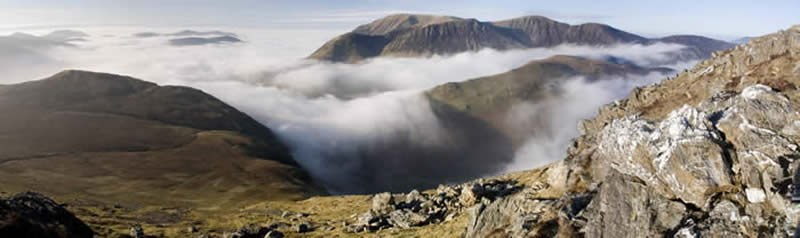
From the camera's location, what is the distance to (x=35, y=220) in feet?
125

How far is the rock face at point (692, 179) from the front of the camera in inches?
835

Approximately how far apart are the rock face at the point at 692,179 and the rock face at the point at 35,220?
37814mm

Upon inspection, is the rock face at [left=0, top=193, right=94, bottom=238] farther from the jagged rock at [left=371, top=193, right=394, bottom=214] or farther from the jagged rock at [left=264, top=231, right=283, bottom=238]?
the jagged rock at [left=371, top=193, right=394, bottom=214]

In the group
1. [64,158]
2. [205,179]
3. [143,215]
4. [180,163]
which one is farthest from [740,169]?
[64,158]

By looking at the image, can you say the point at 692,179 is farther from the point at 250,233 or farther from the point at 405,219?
the point at 250,233

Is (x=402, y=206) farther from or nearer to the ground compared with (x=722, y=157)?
nearer to the ground

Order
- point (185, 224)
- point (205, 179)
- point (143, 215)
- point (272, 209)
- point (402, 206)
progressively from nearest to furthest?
point (402, 206) → point (185, 224) → point (143, 215) → point (272, 209) → point (205, 179)

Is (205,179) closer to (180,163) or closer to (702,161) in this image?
Answer: (180,163)

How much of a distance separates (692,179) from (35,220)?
51.4 meters

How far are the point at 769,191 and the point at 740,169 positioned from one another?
87.5 inches

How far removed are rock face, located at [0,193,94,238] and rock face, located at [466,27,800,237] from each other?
37814mm

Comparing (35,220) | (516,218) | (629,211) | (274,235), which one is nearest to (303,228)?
(274,235)

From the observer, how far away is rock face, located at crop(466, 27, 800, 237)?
21.2 m

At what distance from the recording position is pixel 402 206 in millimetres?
59375
